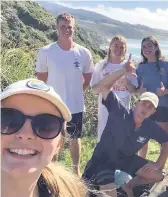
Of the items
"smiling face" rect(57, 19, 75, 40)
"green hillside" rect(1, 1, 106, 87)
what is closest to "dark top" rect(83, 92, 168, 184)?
"smiling face" rect(57, 19, 75, 40)

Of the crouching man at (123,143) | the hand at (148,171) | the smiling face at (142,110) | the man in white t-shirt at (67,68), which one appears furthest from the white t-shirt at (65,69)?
the hand at (148,171)

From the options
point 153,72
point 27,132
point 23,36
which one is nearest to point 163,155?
point 153,72

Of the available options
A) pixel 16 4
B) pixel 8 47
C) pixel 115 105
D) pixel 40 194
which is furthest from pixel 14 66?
pixel 40 194

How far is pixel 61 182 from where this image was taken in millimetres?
2178

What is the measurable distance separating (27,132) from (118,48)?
354cm

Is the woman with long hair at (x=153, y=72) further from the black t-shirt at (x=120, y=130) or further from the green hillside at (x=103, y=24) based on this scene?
the green hillside at (x=103, y=24)

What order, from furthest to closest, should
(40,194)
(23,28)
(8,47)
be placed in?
1. (23,28)
2. (8,47)
3. (40,194)

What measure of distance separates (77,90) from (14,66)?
166 centimetres

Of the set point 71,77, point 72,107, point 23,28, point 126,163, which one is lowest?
point 126,163

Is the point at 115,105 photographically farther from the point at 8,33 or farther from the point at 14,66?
the point at 8,33

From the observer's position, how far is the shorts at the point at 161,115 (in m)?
5.68

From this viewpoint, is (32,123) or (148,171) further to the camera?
(148,171)

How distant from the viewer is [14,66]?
6695 mm

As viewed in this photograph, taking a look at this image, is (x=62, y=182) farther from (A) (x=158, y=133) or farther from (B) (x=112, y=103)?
(A) (x=158, y=133)
